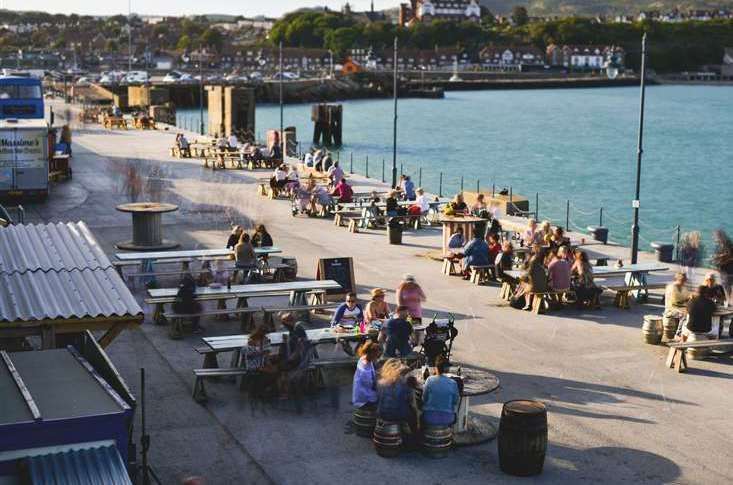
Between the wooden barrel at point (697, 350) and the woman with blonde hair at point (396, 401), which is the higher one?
the woman with blonde hair at point (396, 401)

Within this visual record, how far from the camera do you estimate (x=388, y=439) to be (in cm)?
1228

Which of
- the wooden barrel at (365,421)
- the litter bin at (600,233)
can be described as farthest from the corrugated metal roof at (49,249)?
the litter bin at (600,233)

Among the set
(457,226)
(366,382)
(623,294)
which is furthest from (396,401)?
(457,226)

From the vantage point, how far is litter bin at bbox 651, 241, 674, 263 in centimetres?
2444

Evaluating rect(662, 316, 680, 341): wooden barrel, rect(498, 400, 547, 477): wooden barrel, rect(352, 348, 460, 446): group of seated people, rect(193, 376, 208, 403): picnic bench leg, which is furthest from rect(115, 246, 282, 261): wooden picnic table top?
rect(498, 400, 547, 477): wooden barrel

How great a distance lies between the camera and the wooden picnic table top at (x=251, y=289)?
17953 millimetres

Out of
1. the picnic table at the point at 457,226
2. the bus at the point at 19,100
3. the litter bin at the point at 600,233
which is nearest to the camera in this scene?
the picnic table at the point at 457,226

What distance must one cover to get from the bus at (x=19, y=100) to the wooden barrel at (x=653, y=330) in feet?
95.1

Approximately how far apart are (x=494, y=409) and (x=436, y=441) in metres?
1.89

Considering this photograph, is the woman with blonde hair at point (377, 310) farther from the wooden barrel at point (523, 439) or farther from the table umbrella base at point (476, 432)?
the wooden barrel at point (523, 439)

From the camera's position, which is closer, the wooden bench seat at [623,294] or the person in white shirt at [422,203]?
the wooden bench seat at [623,294]

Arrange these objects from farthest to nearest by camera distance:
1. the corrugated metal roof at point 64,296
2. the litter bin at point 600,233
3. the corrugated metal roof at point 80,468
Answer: the litter bin at point 600,233, the corrugated metal roof at point 64,296, the corrugated metal roof at point 80,468

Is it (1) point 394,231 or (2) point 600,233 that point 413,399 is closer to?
(1) point 394,231

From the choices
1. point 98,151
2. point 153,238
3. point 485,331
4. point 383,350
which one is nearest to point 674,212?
point 98,151
